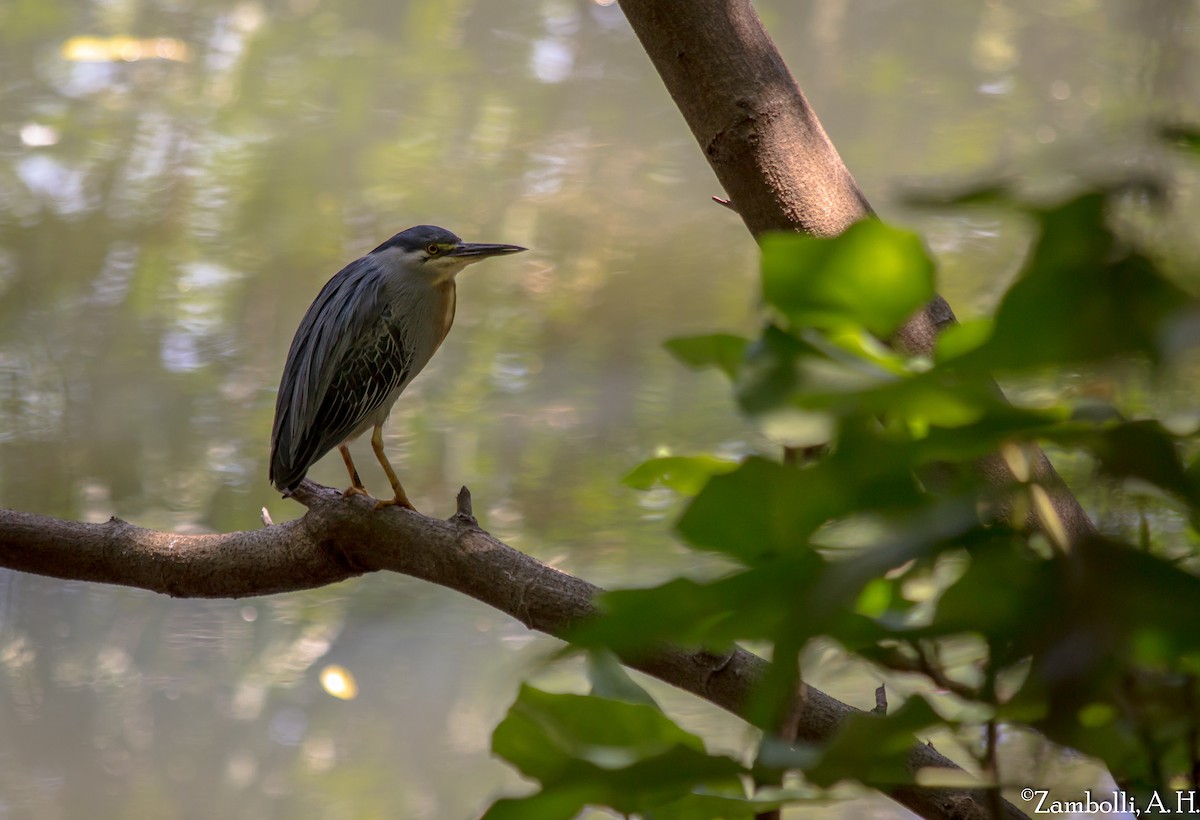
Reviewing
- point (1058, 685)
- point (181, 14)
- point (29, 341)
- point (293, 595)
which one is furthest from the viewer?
point (181, 14)

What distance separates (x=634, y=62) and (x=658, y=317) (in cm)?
72

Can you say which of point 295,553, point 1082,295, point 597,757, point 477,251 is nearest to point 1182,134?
point 1082,295

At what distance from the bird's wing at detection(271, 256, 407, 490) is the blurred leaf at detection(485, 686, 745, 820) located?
82cm

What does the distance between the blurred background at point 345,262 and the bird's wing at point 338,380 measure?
1.56 feet

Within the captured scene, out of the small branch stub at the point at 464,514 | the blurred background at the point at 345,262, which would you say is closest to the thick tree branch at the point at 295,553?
the small branch stub at the point at 464,514

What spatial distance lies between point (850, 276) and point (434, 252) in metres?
0.95

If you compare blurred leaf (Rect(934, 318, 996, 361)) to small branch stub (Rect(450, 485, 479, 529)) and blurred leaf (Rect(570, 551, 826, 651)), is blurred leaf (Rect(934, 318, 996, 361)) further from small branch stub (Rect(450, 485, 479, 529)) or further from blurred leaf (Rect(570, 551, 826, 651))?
small branch stub (Rect(450, 485, 479, 529))

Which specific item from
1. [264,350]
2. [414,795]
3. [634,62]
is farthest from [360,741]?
[634,62]

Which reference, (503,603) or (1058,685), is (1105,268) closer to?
(1058,685)

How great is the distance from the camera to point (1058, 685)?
0.19 m

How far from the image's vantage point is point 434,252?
1155mm

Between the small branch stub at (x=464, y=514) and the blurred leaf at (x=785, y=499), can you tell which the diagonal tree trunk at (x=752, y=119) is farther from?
the blurred leaf at (x=785, y=499)

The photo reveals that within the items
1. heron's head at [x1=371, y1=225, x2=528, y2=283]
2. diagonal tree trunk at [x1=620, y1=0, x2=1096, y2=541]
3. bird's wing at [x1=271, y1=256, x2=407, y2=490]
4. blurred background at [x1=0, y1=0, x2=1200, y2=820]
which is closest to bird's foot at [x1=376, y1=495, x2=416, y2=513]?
bird's wing at [x1=271, y1=256, x2=407, y2=490]

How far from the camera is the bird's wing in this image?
3.58 ft
